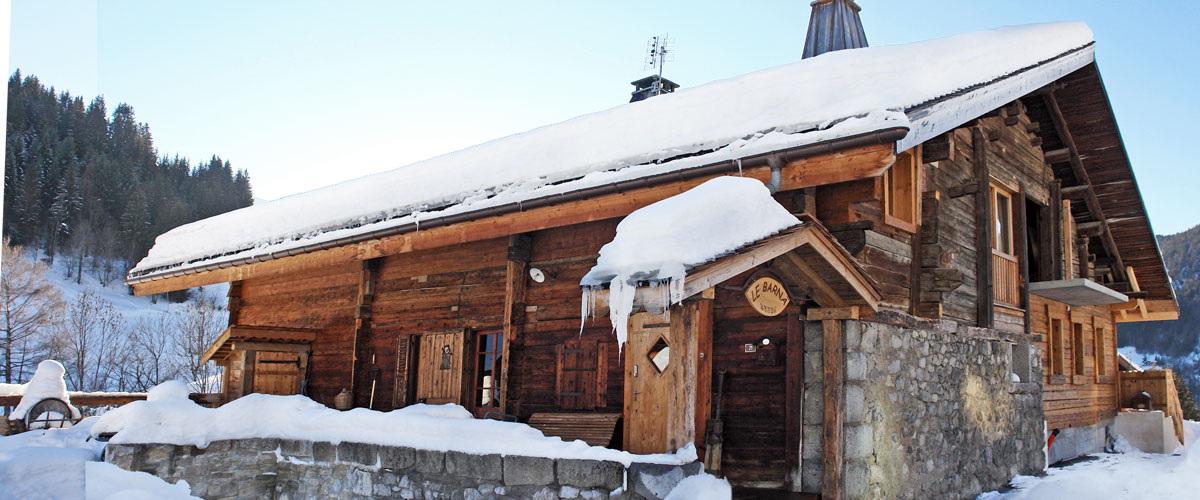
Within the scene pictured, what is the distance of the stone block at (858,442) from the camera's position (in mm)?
7438

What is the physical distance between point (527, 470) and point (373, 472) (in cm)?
237

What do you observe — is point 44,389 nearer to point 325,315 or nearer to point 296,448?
point 325,315

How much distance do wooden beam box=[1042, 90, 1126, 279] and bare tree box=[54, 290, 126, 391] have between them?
3329 cm

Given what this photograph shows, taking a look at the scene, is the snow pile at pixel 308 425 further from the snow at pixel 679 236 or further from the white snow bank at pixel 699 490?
the snow at pixel 679 236

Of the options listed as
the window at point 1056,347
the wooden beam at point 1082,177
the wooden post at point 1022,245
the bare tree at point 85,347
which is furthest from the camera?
the bare tree at point 85,347

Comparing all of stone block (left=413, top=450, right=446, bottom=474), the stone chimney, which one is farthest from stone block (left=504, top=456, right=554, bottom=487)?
the stone chimney

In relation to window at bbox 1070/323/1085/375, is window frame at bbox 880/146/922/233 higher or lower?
higher

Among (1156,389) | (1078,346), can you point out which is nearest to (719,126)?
(1078,346)

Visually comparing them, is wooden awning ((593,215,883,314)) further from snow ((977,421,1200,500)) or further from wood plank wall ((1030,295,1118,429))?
wood plank wall ((1030,295,1118,429))

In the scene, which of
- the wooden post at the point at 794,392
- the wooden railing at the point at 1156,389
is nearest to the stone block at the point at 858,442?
the wooden post at the point at 794,392

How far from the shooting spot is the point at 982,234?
1036 centimetres

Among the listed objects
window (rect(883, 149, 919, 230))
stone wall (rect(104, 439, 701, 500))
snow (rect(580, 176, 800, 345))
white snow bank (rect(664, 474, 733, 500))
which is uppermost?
window (rect(883, 149, 919, 230))

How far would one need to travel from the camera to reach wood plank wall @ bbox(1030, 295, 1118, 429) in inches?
495

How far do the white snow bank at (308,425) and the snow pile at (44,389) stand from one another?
4.54 metres
